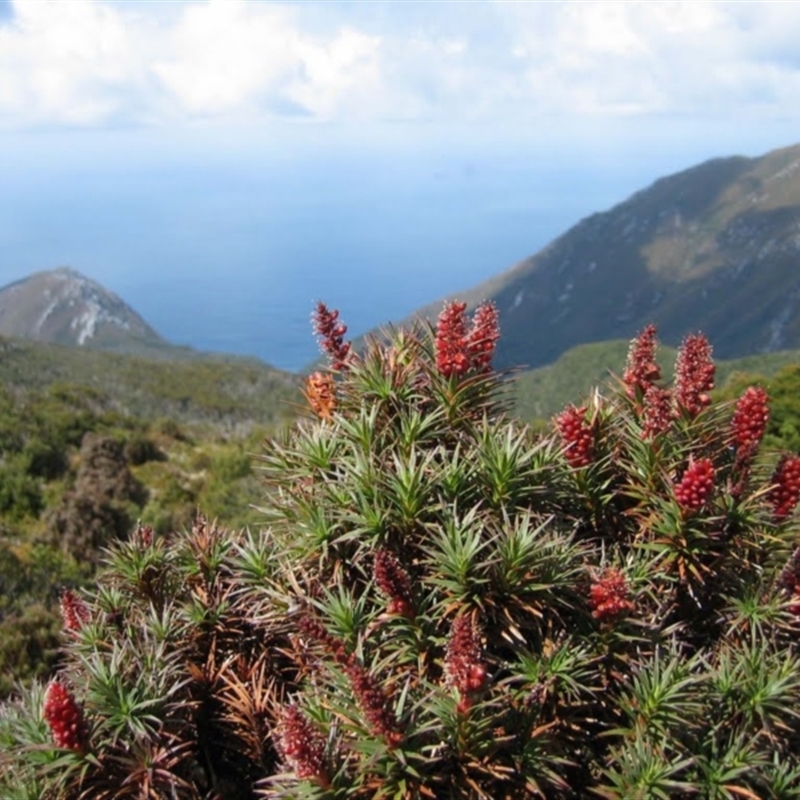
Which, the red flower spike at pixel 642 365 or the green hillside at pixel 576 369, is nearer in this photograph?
the red flower spike at pixel 642 365

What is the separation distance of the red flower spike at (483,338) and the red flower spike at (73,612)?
2.10m

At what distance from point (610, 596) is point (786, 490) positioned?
1.20 m

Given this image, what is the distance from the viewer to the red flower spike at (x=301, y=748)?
263 centimetres

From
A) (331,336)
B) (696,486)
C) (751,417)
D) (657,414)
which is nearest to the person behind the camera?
(696,486)

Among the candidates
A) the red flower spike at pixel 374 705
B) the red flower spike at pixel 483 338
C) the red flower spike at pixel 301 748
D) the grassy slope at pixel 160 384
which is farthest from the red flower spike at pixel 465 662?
the grassy slope at pixel 160 384

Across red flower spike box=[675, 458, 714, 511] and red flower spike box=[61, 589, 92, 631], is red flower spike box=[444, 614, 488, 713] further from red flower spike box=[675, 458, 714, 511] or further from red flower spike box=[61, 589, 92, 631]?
red flower spike box=[61, 589, 92, 631]

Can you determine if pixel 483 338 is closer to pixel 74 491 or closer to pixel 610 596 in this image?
pixel 610 596

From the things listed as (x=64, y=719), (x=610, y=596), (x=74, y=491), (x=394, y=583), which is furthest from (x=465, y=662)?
(x=74, y=491)

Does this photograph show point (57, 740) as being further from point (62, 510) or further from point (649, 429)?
point (62, 510)

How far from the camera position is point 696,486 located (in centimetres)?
329

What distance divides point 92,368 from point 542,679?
208ft

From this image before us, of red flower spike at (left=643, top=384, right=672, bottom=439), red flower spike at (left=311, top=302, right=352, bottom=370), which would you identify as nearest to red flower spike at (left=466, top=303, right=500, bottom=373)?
red flower spike at (left=311, top=302, right=352, bottom=370)

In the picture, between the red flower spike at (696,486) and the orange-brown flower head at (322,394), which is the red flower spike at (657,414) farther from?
the orange-brown flower head at (322,394)

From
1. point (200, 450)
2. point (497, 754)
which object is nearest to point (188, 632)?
point (497, 754)
